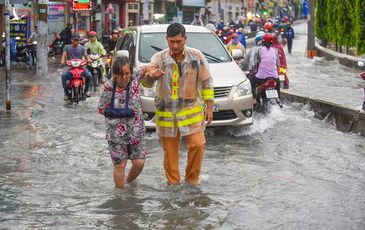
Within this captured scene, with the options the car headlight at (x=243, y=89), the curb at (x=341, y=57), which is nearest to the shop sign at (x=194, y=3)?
the curb at (x=341, y=57)

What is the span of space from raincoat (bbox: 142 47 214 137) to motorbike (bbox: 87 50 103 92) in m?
11.6

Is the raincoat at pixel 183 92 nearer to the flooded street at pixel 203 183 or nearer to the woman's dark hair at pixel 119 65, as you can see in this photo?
the woman's dark hair at pixel 119 65

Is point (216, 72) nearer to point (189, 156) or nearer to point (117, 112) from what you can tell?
point (189, 156)

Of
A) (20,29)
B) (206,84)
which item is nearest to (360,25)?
(20,29)

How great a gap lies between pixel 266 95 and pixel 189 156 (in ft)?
19.4

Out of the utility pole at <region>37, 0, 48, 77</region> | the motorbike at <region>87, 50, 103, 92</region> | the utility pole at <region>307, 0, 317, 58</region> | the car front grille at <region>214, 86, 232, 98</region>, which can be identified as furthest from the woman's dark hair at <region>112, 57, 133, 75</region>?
the utility pole at <region>307, 0, 317, 58</region>

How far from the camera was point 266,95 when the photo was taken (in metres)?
13.9

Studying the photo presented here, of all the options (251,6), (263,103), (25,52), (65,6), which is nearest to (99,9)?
(65,6)

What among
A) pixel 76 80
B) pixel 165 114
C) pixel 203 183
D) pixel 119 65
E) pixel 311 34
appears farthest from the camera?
pixel 311 34

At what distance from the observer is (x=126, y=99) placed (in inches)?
305

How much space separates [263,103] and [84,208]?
291 inches

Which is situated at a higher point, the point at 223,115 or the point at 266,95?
the point at 266,95

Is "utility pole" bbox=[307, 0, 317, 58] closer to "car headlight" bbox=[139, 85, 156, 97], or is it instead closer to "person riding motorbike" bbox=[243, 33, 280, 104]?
"person riding motorbike" bbox=[243, 33, 280, 104]

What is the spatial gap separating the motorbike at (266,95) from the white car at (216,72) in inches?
42.1
